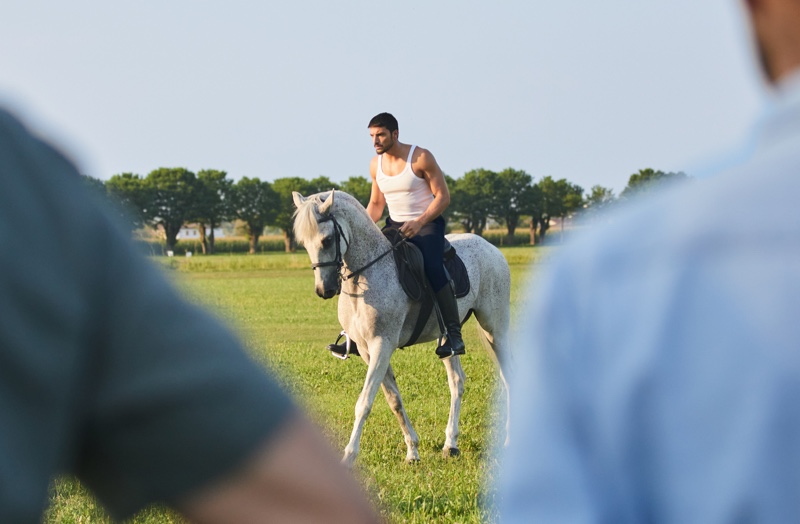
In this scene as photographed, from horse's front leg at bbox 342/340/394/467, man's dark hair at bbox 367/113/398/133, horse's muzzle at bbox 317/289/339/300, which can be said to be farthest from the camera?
man's dark hair at bbox 367/113/398/133

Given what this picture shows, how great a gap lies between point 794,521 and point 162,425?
439 mm

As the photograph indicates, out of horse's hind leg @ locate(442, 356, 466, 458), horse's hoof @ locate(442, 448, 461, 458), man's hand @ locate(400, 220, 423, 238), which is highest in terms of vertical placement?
man's hand @ locate(400, 220, 423, 238)

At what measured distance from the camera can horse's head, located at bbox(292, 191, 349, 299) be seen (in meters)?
7.53

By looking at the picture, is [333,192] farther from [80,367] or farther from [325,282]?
[80,367]

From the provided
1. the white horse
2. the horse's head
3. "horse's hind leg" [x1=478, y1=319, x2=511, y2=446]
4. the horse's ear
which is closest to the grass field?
the white horse

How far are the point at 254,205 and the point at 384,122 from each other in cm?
10806

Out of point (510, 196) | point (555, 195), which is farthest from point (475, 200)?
point (555, 195)

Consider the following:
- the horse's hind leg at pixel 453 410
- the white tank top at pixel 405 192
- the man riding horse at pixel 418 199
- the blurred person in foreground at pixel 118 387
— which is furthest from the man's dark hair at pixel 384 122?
the blurred person in foreground at pixel 118 387

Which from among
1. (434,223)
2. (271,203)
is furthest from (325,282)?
(271,203)

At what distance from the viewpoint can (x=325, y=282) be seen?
763 cm

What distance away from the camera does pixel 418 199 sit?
830cm

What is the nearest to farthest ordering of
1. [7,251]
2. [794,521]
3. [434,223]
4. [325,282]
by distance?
[794,521], [7,251], [325,282], [434,223]

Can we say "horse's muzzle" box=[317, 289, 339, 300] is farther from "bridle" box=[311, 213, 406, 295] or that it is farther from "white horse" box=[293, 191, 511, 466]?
"bridle" box=[311, 213, 406, 295]

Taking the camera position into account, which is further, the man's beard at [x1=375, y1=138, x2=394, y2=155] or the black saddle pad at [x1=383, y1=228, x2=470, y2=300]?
the black saddle pad at [x1=383, y1=228, x2=470, y2=300]
